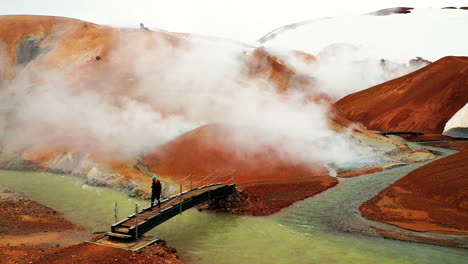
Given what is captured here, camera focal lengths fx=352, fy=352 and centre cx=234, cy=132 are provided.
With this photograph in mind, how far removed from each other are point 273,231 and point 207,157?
8.94 m

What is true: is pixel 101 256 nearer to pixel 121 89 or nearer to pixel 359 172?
pixel 359 172

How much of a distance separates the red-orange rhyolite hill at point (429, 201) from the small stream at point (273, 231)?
3.76ft

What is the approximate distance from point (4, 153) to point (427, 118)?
42221 millimetres

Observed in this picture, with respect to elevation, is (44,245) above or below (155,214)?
below

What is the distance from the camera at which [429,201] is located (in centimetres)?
1481

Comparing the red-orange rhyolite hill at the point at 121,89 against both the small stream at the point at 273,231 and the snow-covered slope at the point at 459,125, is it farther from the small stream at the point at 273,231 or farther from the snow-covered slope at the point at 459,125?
the snow-covered slope at the point at 459,125

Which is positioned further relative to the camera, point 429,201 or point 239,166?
point 239,166

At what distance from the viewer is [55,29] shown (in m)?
50.8

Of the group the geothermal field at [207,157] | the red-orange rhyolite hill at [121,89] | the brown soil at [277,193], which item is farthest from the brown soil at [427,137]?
the brown soil at [277,193]

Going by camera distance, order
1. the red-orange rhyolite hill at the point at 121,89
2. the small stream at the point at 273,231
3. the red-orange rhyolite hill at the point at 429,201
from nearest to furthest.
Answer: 1. the small stream at the point at 273,231
2. the red-orange rhyolite hill at the point at 429,201
3. the red-orange rhyolite hill at the point at 121,89

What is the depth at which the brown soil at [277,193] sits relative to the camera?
15.7 metres

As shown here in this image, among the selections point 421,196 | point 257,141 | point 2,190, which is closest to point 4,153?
point 2,190

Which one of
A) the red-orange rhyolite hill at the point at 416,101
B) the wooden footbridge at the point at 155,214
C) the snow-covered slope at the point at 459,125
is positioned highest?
the red-orange rhyolite hill at the point at 416,101

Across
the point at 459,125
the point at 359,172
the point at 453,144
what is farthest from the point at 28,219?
the point at 459,125
